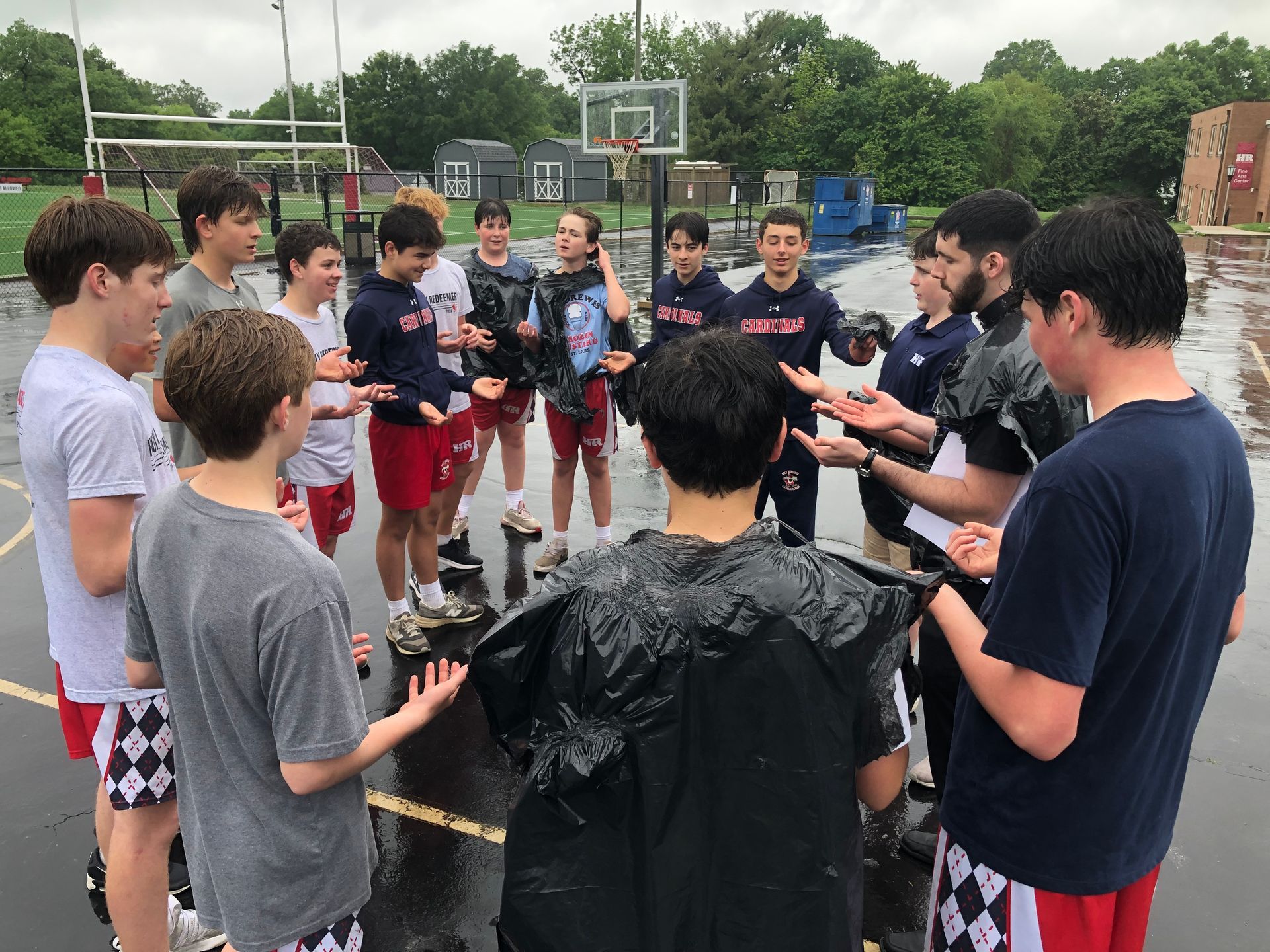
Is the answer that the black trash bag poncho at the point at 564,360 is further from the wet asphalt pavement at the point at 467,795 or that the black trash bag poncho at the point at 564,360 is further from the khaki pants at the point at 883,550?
the khaki pants at the point at 883,550

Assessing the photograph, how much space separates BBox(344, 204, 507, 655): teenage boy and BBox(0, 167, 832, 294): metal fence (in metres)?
8.40

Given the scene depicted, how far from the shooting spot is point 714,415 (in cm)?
164

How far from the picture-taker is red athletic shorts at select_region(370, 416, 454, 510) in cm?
457

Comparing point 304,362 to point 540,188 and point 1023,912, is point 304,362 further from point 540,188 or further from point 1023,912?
point 540,188

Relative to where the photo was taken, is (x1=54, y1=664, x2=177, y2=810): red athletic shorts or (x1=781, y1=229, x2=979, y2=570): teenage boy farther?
(x1=781, y1=229, x2=979, y2=570): teenage boy

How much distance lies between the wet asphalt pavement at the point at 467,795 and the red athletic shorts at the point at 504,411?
0.86 metres

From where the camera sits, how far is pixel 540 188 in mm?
57250

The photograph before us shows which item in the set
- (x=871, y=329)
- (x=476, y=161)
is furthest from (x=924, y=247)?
(x=476, y=161)

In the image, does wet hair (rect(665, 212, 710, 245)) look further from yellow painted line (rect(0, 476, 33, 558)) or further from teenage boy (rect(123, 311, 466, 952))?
yellow painted line (rect(0, 476, 33, 558))

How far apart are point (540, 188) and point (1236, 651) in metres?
56.7

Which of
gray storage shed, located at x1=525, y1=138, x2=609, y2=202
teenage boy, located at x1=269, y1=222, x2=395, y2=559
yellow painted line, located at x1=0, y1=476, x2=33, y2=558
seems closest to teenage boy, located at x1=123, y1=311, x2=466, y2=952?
teenage boy, located at x1=269, y1=222, x2=395, y2=559

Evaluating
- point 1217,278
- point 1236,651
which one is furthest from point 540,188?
point 1236,651

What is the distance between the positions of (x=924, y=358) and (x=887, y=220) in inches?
1514

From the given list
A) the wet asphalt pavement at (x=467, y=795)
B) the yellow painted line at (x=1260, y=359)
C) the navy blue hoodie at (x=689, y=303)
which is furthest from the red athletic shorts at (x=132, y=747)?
the yellow painted line at (x=1260, y=359)
